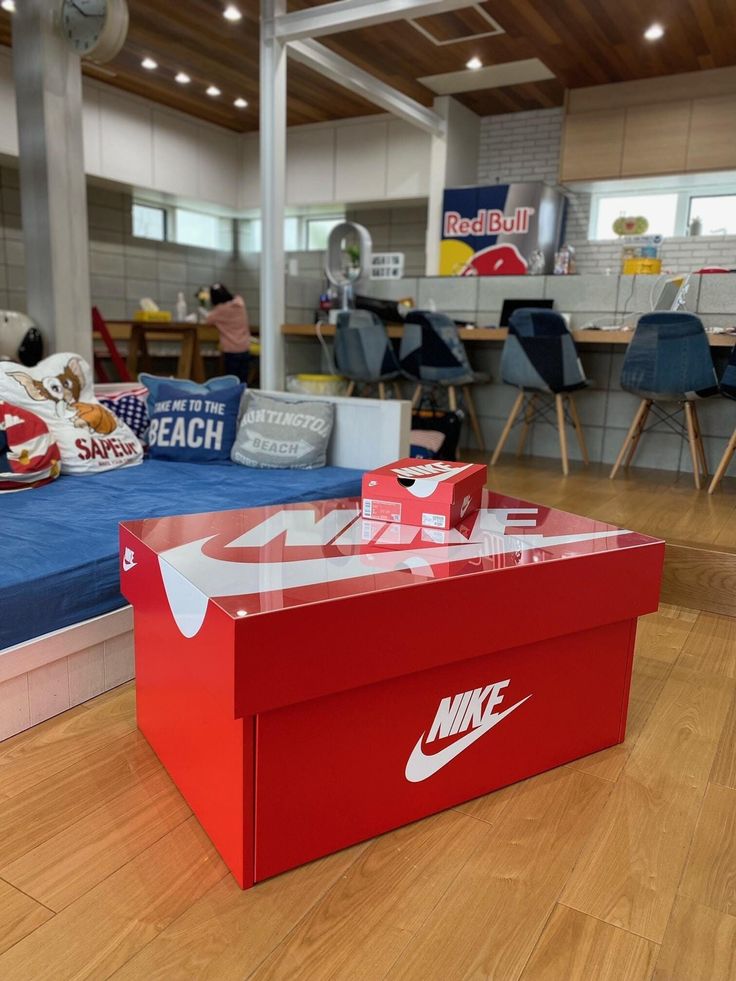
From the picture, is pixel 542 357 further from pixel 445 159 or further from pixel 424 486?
pixel 445 159

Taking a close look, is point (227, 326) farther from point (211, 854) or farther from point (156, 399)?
point (211, 854)

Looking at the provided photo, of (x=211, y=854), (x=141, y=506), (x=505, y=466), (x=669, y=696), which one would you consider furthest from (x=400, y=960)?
(x=505, y=466)

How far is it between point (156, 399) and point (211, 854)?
6.94 ft

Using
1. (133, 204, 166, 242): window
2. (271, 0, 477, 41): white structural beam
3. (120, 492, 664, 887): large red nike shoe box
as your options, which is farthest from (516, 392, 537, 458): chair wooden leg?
(133, 204, 166, 242): window

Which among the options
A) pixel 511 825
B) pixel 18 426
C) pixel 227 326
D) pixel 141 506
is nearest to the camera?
pixel 511 825

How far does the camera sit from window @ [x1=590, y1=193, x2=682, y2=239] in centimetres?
670

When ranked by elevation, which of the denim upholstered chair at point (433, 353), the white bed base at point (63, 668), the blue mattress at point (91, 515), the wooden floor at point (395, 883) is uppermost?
the denim upholstered chair at point (433, 353)

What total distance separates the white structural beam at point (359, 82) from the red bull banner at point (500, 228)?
645 mm

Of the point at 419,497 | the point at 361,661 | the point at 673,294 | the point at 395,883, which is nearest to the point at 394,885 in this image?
the point at 395,883

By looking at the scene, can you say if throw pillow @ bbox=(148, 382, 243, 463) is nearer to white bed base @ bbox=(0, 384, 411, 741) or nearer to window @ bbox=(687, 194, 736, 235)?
white bed base @ bbox=(0, 384, 411, 741)

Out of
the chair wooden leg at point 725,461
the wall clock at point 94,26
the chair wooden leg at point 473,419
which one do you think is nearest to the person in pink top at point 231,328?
the chair wooden leg at point 473,419

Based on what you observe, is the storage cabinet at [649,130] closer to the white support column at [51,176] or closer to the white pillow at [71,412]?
the white support column at [51,176]

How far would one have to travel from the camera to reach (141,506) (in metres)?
2.19

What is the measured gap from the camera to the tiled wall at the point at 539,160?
6.83 meters
